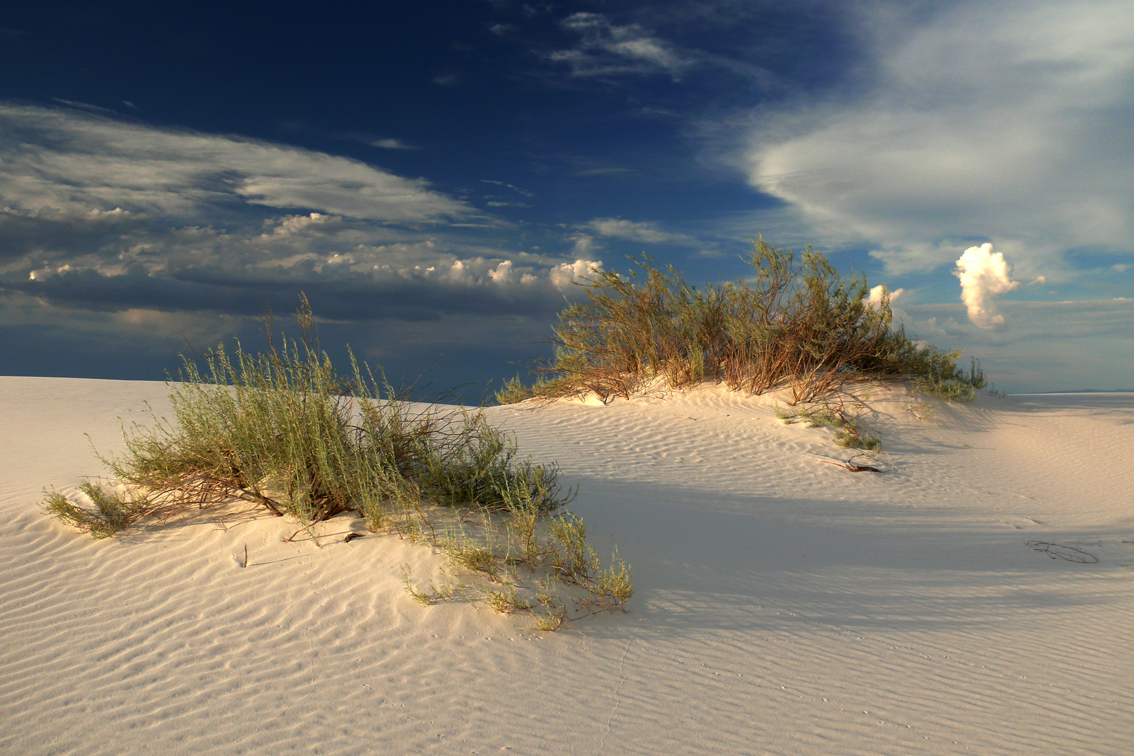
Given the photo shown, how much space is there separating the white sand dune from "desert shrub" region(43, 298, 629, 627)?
0.29m

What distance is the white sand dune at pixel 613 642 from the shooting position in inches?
148

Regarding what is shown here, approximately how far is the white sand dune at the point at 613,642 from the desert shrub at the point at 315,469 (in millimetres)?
290

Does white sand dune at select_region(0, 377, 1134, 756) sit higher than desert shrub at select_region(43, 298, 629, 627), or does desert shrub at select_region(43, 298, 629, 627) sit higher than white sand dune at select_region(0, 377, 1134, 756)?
desert shrub at select_region(43, 298, 629, 627)

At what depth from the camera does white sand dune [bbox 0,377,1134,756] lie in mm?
3764

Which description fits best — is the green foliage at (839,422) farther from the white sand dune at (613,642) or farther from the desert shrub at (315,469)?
the desert shrub at (315,469)

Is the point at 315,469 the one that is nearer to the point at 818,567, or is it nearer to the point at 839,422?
the point at 818,567

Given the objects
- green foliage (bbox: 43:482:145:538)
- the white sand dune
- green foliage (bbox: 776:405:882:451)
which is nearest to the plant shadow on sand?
the white sand dune

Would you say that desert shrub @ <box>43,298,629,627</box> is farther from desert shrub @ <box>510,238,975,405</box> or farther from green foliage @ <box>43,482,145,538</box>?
desert shrub @ <box>510,238,975,405</box>

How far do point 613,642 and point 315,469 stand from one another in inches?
121

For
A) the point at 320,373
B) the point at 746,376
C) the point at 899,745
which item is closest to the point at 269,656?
the point at 320,373

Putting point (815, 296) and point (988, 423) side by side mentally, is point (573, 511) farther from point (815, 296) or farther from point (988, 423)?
point (988, 423)

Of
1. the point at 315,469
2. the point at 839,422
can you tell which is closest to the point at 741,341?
the point at 839,422

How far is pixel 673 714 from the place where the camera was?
3887 millimetres

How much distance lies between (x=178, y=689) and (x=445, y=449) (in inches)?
133
